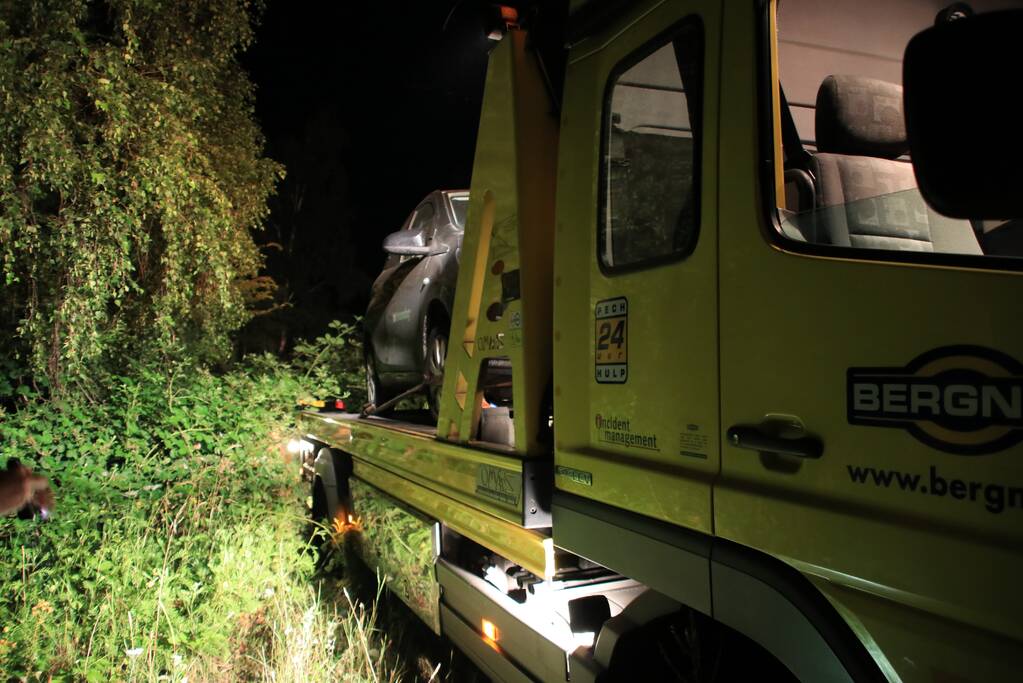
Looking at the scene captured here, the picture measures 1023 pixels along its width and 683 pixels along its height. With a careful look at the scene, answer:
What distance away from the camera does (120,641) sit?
431 cm

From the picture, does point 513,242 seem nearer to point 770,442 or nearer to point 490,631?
point 770,442

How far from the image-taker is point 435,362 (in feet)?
15.3

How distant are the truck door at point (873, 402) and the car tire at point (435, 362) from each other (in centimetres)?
283

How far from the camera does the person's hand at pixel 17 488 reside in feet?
7.68

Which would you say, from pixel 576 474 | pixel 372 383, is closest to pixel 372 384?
pixel 372 383

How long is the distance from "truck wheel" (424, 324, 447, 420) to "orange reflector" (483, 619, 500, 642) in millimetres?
1530

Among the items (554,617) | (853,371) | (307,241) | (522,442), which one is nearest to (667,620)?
(554,617)

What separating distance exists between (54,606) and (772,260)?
15.8 ft

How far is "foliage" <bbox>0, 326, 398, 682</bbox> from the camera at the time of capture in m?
4.15

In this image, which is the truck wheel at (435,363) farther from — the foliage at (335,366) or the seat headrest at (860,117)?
the foliage at (335,366)

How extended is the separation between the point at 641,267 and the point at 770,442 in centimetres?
69

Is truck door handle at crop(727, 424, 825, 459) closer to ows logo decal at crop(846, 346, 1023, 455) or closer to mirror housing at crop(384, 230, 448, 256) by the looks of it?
ows logo decal at crop(846, 346, 1023, 455)

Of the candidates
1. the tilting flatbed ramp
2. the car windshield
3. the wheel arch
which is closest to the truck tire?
the wheel arch

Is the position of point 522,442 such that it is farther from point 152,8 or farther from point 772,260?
point 152,8
